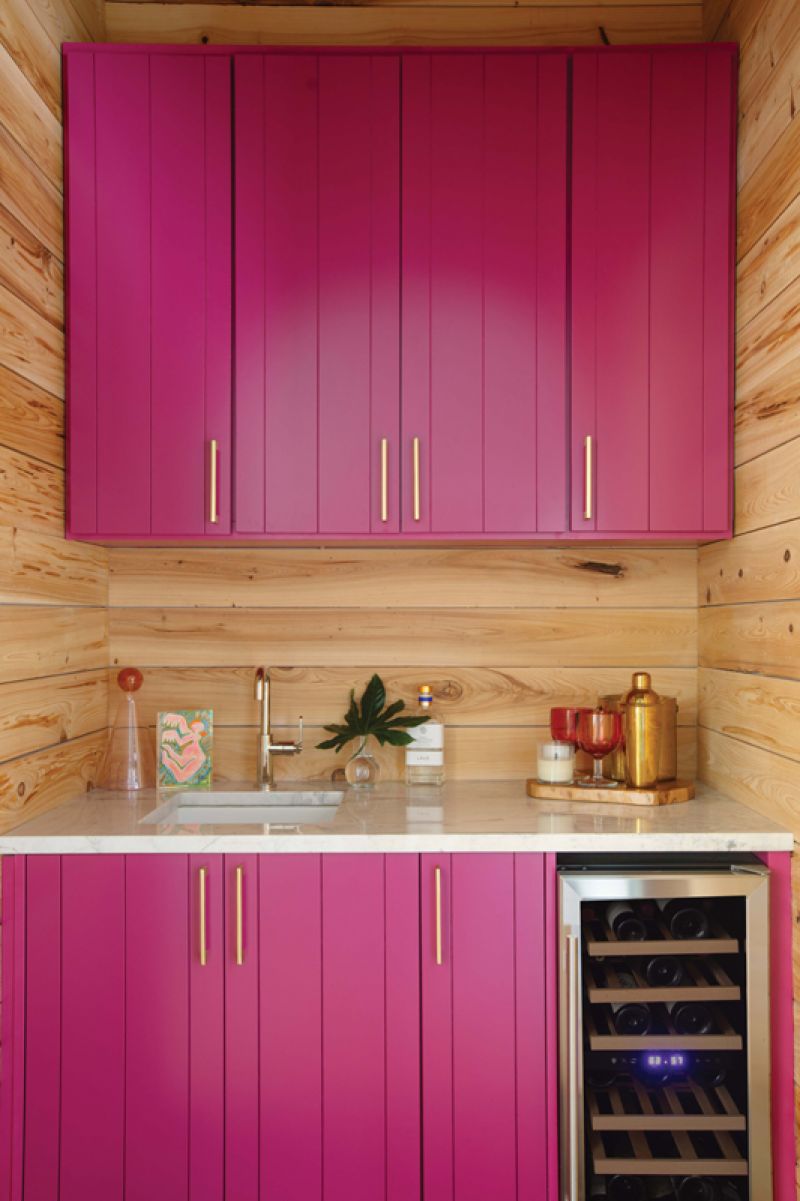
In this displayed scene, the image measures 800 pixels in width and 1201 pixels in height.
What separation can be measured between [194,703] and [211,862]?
2.26ft

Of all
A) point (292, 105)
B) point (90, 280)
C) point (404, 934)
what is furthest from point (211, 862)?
point (292, 105)

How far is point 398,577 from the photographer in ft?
7.91

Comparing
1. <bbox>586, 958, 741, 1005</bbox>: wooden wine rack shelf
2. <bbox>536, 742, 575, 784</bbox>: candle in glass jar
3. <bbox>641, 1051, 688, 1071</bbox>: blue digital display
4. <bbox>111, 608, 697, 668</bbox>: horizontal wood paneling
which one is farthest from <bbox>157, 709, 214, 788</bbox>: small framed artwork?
<bbox>641, 1051, 688, 1071</bbox>: blue digital display

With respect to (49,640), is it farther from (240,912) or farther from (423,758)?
(423,758)

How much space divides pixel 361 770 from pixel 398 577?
0.53 metres

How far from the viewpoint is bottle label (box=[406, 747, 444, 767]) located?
7.48 ft

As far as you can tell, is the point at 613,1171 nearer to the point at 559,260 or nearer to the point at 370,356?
the point at 370,356

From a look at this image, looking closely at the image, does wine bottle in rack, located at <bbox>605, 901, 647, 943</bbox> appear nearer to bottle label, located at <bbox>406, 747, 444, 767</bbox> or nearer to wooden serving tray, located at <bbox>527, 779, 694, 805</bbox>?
wooden serving tray, located at <bbox>527, 779, 694, 805</bbox>

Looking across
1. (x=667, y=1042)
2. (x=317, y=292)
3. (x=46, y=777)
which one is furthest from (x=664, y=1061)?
(x=317, y=292)

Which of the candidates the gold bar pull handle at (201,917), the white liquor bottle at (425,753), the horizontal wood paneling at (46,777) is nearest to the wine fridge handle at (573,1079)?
the white liquor bottle at (425,753)

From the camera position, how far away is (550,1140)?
1774 mm

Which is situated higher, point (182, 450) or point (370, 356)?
point (370, 356)

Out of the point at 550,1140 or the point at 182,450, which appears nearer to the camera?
the point at 550,1140

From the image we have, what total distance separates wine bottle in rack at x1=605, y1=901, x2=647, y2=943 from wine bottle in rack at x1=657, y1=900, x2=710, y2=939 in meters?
0.06
